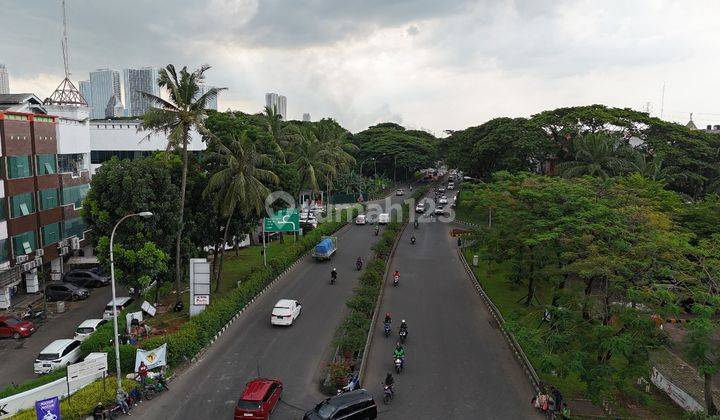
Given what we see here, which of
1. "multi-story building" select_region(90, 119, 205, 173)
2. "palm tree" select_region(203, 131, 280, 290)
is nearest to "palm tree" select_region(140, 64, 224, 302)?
"palm tree" select_region(203, 131, 280, 290)

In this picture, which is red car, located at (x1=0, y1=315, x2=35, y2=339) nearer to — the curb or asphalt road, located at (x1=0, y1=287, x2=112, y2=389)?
asphalt road, located at (x1=0, y1=287, x2=112, y2=389)

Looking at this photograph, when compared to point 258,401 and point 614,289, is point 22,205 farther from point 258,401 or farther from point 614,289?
point 614,289

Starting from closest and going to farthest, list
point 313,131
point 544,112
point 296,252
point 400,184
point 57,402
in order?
point 57,402 → point 296,252 → point 544,112 → point 313,131 → point 400,184

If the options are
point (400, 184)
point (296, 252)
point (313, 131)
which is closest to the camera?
point (296, 252)

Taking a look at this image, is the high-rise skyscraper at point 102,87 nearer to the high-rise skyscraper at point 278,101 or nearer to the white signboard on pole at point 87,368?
the high-rise skyscraper at point 278,101

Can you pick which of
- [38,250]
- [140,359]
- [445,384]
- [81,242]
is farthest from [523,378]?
[81,242]

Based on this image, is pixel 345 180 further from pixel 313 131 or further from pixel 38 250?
pixel 38 250
